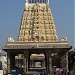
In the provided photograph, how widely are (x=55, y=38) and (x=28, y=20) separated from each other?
303 inches

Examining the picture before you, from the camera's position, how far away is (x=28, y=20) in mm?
90688

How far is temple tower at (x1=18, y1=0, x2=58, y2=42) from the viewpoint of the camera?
8925cm

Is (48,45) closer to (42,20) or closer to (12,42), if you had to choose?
Answer: (12,42)

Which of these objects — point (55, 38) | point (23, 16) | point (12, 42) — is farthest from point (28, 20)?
point (12, 42)

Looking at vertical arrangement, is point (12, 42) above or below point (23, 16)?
below

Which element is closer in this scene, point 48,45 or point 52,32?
point 48,45

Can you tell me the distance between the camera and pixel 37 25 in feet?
296

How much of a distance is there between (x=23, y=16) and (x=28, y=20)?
4.96 feet

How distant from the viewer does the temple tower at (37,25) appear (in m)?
89.2

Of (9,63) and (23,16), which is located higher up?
(23,16)

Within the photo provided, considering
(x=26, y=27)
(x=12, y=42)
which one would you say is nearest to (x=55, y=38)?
(x=26, y=27)

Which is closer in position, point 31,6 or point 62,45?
point 62,45

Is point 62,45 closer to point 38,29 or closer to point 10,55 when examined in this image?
point 10,55

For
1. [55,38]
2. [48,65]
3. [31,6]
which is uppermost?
[31,6]
